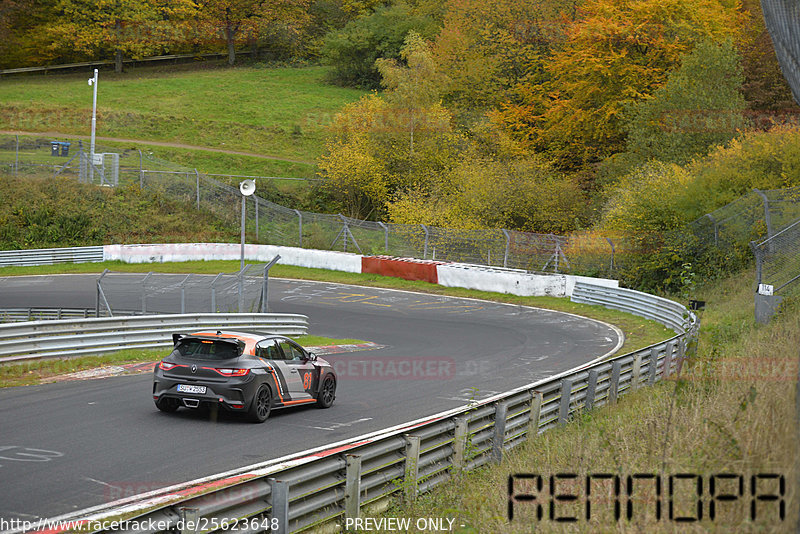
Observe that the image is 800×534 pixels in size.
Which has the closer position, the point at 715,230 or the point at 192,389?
the point at 192,389

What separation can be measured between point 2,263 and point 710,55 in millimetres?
40475

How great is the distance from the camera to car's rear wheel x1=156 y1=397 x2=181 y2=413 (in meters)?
12.2

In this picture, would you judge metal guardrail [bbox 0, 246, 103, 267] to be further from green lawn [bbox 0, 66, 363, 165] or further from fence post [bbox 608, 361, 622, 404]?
fence post [bbox 608, 361, 622, 404]

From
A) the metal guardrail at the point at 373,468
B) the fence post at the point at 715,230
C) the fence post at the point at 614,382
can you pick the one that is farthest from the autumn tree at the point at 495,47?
the metal guardrail at the point at 373,468

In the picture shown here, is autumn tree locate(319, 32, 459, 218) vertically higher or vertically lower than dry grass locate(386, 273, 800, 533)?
higher

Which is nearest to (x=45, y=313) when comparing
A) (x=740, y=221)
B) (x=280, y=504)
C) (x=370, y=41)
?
(x=280, y=504)

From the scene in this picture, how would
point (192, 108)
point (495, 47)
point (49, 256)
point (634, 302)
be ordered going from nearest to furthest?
point (634, 302)
point (49, 256)
point (495, 47)
point (192, 108)

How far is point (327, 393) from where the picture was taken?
1410 centimetres

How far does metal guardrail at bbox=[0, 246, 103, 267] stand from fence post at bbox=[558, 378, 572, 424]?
117 feet

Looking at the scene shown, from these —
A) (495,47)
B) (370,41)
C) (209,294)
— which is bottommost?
(209,294)

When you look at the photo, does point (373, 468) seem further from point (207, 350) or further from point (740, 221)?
point (740, 221)

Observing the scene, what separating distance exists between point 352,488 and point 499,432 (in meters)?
3.07

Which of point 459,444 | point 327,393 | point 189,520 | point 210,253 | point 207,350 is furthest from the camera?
point 210,253

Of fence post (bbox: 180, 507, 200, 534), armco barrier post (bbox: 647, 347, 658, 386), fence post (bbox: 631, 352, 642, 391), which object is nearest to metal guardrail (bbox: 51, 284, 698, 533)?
fence post (bbox: 180, 507, 200, 534)
